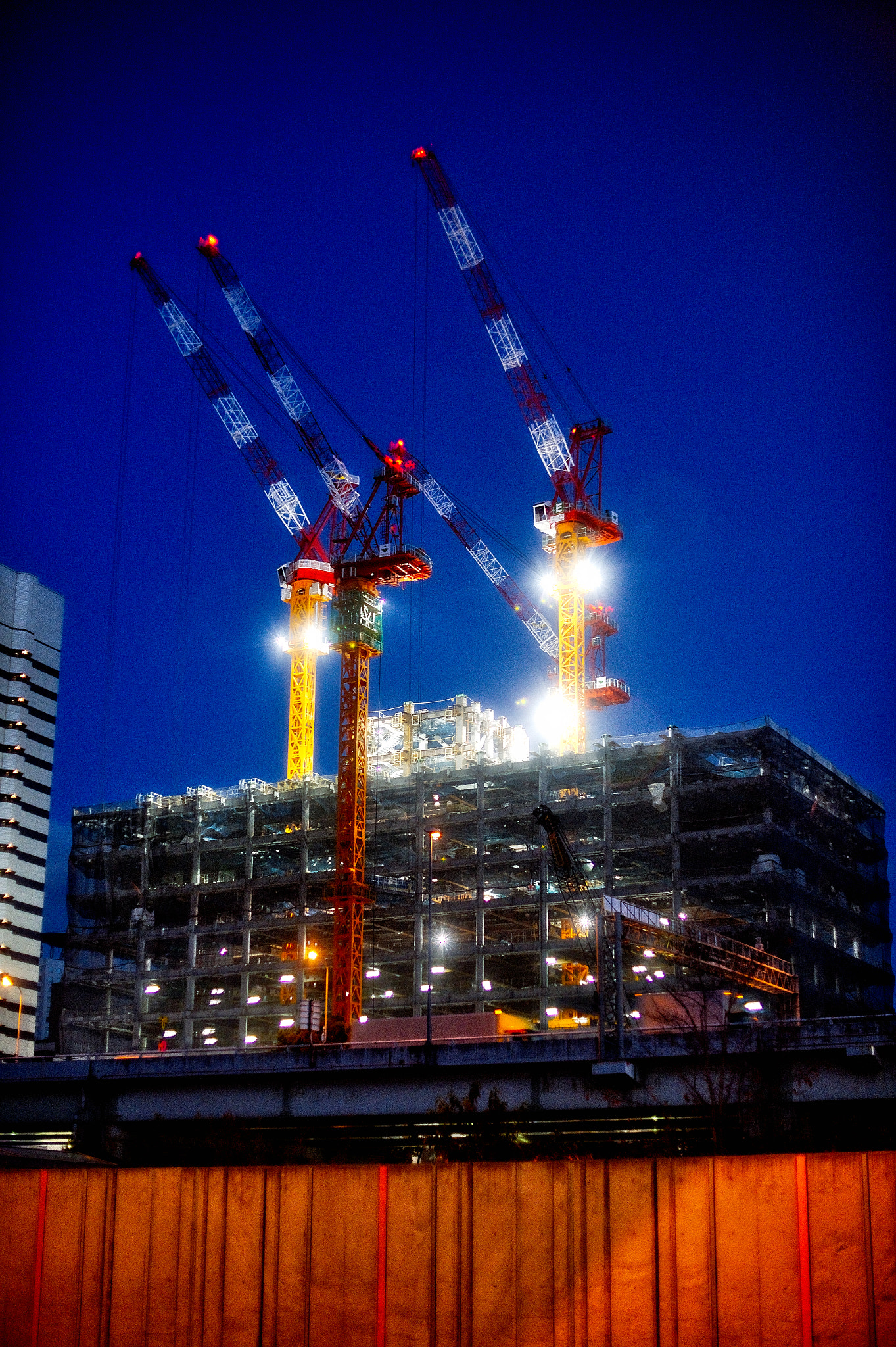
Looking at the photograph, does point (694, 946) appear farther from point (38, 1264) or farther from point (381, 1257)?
point (38, 1264)

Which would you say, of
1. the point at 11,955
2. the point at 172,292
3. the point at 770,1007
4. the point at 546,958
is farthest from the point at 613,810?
the point at 11,955

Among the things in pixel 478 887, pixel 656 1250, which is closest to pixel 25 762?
pixel 478 887

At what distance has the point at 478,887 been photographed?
109750 mm

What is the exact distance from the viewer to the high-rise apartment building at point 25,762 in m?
163

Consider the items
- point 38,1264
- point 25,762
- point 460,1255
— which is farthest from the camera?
point 25,762

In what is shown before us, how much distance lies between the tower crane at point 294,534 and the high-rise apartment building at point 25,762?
39.5m

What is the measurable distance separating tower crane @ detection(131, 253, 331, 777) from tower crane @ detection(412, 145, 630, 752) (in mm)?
20499

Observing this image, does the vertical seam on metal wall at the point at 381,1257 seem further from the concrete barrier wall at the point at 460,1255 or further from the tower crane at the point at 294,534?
the tower crane at the point at 294,534

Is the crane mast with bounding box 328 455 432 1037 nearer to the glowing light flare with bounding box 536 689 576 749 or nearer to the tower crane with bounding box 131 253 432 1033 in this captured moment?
the tower crane with bounding box 131 253 432 1033

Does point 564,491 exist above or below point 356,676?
above

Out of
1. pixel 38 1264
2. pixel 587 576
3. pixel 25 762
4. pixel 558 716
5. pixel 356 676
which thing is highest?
pixel 587 576

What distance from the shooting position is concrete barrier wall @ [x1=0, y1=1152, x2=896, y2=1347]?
16.5m

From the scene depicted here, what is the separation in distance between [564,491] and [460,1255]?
409ft

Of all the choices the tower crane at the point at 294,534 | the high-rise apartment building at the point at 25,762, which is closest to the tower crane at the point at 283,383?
the tower crane at the point at 294,534
